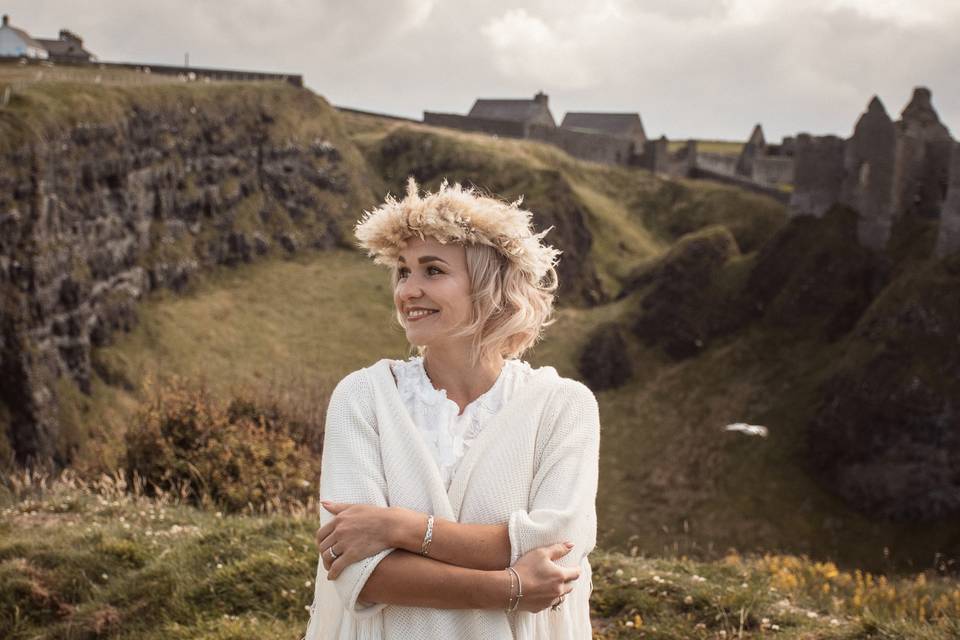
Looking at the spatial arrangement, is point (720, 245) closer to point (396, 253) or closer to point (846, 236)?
point (846, 236)


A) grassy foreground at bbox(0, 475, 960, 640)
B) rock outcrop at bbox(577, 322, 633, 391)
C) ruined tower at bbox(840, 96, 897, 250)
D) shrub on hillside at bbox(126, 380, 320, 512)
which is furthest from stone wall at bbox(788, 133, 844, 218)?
grassy foreground at bbox(0, 475, 960, 640)

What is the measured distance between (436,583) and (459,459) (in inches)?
23.8

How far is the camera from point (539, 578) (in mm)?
4016

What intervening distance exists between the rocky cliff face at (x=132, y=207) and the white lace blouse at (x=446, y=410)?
34683mm

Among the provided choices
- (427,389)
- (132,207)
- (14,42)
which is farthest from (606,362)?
(14,42)

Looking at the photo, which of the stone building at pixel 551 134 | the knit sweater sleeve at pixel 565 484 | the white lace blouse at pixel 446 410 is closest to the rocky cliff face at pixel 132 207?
the stone building at pixel 551 134

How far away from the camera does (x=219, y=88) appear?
2591 inches

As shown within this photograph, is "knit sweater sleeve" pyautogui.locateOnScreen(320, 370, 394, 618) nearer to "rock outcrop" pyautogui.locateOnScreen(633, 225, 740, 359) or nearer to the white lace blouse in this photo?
the white lace blouse

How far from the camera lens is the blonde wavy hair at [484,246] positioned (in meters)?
4.47

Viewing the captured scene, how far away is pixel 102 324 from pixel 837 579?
145ft

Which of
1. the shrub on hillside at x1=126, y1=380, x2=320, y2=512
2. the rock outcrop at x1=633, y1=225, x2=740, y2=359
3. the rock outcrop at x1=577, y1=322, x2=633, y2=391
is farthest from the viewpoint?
the rock outcrop at x1=633, y1=225, x2=740, y2=359

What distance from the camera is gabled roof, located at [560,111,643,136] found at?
315ft

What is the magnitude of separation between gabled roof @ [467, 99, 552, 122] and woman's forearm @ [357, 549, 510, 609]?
8907 cm

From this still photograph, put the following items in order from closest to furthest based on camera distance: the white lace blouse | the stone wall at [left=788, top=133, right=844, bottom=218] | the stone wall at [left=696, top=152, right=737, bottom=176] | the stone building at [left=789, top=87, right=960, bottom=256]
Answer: the white lace blouse
the stone building at [left=789, top=87, right=960, bottom=256]
the stone wall at [left=788, top=133, right=844, bottom=218]
the stone wall at [left=696, top=152, right=737, bottom=176]
